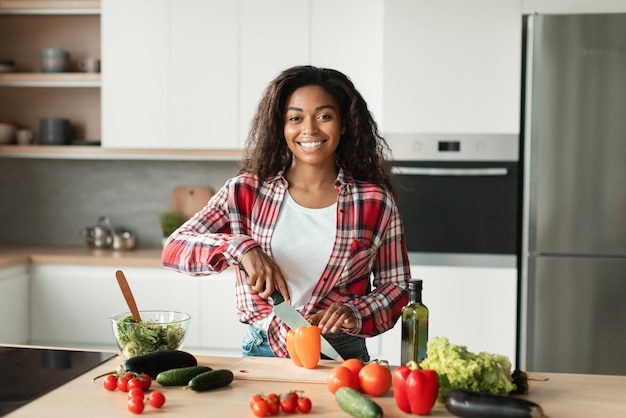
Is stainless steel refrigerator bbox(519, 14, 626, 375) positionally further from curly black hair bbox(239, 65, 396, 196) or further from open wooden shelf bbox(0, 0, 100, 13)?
open wooden shelf bbox(0, 0, 100, 13)

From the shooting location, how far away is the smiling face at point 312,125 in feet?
6.61

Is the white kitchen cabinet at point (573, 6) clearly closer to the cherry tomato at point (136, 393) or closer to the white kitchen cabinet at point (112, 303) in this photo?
the white kitchen cabinet at point (112, 303)

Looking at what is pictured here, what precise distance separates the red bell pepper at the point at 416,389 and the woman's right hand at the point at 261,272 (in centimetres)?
44

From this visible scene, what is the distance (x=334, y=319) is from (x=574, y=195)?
69.3 inches

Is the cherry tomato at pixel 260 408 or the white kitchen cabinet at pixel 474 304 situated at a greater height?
the cherry tomato at pixel 260 408

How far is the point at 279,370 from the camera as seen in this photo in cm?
171

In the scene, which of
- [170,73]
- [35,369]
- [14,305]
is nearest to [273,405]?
[35,369]

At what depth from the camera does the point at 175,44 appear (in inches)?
150

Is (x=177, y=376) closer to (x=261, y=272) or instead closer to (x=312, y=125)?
(x=261, y=272)

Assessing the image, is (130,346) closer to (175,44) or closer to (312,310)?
(312,310)

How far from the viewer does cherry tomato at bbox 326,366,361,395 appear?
1516mm

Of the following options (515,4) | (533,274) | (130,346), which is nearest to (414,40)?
(515,4)

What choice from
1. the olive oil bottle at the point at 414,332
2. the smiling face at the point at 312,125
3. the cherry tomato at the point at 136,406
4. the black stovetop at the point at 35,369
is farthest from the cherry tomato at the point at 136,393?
the smiling face at the point at 312,125

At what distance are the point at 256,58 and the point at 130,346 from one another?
7.51 feet
